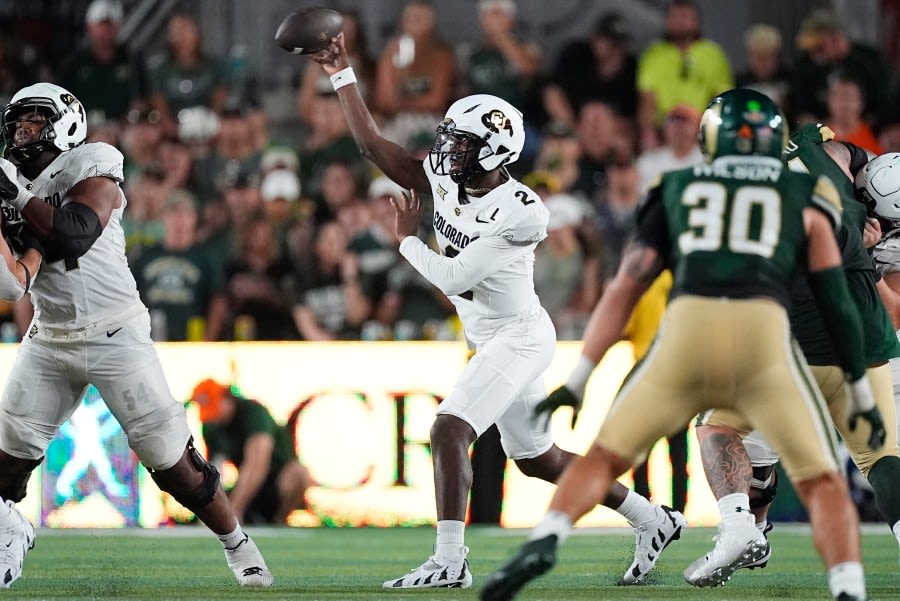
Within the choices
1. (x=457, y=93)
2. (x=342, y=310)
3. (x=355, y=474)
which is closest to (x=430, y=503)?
(x=355, y=474)

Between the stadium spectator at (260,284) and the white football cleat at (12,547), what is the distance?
5.27 metres

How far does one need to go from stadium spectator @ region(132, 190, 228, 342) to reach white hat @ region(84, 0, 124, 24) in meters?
2.81

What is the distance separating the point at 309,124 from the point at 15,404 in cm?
815

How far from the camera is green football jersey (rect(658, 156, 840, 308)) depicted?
5344mm

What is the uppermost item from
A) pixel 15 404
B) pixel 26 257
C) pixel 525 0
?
pixel 525 0

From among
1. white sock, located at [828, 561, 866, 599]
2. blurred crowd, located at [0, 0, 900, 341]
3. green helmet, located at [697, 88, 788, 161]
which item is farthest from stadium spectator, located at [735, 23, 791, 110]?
white sock, located at [828, 561, 866, 599]

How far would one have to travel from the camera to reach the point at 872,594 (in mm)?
6746

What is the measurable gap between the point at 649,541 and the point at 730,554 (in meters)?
0.69

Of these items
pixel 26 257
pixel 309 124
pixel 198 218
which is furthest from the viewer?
pixel 309 124

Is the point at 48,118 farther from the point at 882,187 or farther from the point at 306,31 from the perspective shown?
the point at 882,187

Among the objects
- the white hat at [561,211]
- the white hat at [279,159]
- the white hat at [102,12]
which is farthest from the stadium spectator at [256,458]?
the white hat at [102,12]

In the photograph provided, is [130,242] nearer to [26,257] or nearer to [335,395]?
[335,395]

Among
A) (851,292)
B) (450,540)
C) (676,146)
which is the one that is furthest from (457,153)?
(676,146)

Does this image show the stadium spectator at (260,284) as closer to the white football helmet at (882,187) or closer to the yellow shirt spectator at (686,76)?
the yellow shirt spectator at (686,76)
